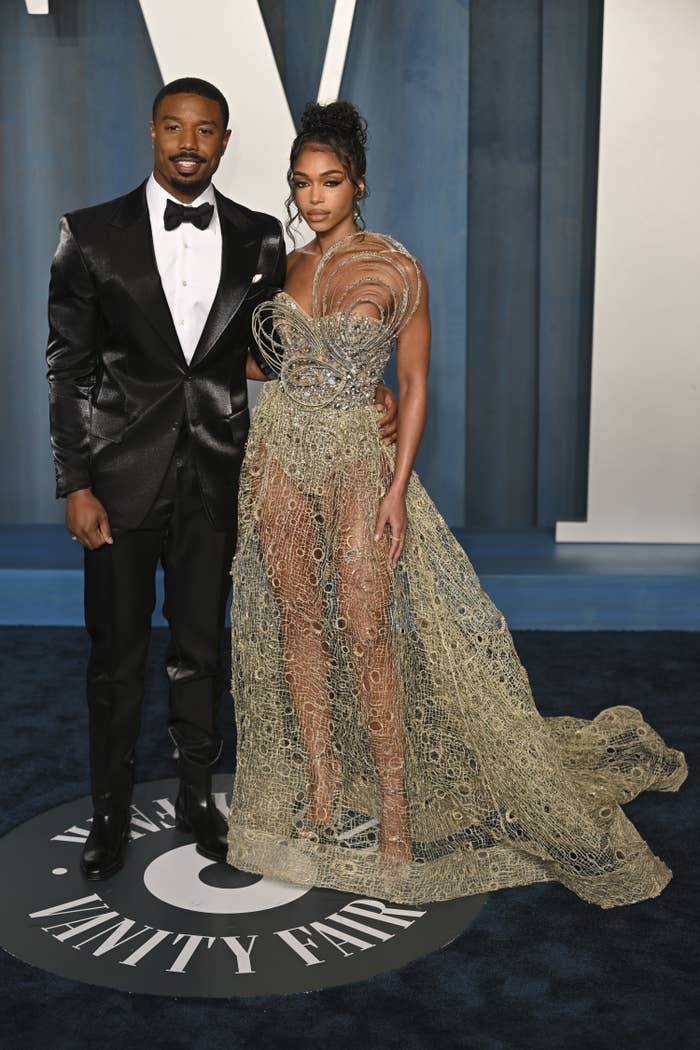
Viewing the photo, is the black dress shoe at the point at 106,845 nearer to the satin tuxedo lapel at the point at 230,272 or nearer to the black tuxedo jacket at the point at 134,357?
the black tuxedo jacket at the point at 134,357

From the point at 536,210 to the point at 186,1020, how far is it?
416 centimetres

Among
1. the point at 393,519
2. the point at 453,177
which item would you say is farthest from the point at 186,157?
the point at 453,177

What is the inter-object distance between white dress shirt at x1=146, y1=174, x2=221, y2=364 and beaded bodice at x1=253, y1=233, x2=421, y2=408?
0.14m

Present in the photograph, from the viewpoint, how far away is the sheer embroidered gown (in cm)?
270

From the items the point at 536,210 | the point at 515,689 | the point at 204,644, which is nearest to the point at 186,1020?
the point at 204,644

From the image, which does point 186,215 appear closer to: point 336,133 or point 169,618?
point 336,133

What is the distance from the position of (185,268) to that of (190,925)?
4.52 ft

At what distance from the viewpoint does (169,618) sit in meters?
2.83

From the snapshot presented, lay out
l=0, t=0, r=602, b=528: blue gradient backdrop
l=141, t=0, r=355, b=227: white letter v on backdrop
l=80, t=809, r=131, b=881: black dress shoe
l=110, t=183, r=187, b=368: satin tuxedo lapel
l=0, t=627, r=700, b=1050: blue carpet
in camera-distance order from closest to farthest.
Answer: l=0, t=627, r=700, b=1050: blue carpet < l=110, t=183, r=187, b=368: satin tuxedo lapel < l=80, t=809, r=131, b=881: black dress shoe < l=141, t=0, r=355, b=227: white letter v on backdrop < l=0, t=0, r=602, b=528: blue gradient backdrop

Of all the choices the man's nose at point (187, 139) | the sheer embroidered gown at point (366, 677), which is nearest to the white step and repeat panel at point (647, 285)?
the sheer embroidered gown at point (366, 677)

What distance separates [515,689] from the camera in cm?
290

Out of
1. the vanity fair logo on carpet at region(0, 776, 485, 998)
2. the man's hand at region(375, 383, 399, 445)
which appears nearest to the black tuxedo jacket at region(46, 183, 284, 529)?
the man's hand at region(375, 383, 399, 445)

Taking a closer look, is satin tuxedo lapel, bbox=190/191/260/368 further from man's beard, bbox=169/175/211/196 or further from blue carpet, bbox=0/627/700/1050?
blue carpet, bbox=0/627/700/1050

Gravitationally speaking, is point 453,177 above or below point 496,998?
above
